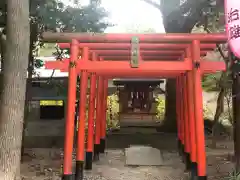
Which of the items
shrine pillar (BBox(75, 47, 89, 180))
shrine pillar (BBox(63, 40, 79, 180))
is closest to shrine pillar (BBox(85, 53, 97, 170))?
shrine pillar (BBox(75, 47, 89, 180))

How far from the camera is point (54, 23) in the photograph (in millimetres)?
7047

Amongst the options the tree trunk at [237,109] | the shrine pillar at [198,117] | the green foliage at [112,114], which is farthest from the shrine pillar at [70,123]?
the green foliage at [112,114]

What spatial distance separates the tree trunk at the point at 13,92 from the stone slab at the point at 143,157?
334 cm

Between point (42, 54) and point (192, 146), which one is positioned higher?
point (42, 54)

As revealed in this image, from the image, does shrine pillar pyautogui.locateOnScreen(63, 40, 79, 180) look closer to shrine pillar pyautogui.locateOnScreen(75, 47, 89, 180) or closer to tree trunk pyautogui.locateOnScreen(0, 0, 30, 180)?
shrine pillar pyautogui.locateOnScreen(75, 47, 89, 180)

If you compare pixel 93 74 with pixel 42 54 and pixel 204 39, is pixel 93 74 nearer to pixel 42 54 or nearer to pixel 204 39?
pixel 204 39

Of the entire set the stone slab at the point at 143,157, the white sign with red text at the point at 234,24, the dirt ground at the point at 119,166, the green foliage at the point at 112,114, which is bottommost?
the dirt ground at the point at 119,166

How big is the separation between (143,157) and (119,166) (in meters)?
0.71

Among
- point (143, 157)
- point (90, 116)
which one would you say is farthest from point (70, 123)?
point (143, 157)

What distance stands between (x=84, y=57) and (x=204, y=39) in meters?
2.14

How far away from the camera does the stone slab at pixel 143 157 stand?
7.02m

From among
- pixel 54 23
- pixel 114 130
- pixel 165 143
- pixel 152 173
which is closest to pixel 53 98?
pixel 114 130

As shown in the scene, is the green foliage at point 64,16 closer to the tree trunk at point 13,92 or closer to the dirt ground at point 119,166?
the tree trunk at point 13,92

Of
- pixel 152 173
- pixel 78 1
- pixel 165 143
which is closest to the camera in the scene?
pixel 152 173
